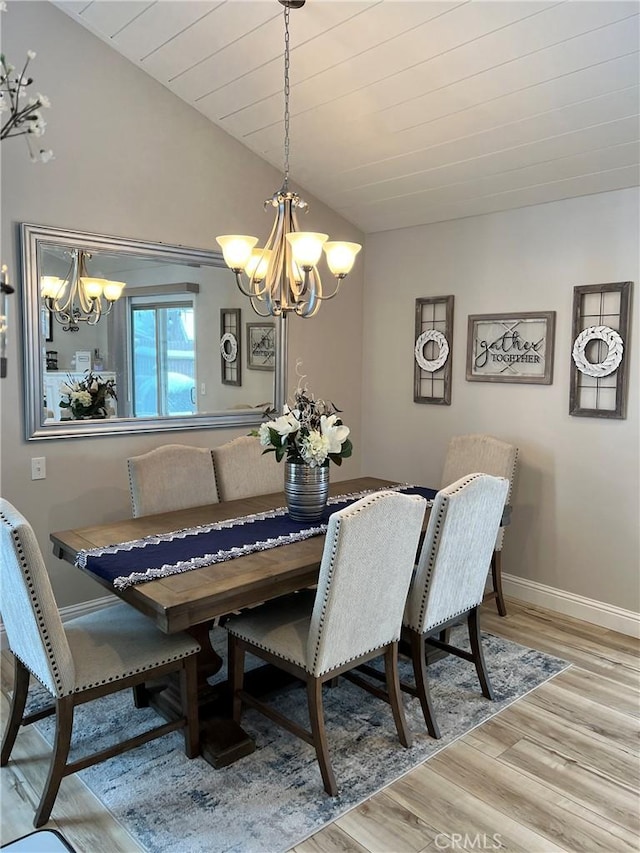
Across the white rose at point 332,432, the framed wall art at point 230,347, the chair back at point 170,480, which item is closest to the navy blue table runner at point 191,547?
the white rose at point 332,432

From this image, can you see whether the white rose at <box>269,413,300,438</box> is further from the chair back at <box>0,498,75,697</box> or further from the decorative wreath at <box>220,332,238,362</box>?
the decorative wreath at <box>220,332,238,362</box>

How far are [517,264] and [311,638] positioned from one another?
9.00ft

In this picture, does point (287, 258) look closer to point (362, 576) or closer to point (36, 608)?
point (362, 576)

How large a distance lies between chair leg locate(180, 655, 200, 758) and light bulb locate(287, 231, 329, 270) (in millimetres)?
1610

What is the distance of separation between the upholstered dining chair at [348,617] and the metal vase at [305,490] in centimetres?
49

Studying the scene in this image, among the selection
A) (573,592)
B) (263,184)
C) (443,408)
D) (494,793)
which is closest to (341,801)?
(494,793)

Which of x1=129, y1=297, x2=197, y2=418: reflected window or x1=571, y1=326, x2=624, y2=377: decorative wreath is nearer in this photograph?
x1=571, y1=326, x2=624, y2=377: decorative wreath

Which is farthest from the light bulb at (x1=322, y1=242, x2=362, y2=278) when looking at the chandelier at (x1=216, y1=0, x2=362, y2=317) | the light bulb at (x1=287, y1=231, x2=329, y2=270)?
the light bulb at (x1=287, y1=231, x2=329, y2=270)

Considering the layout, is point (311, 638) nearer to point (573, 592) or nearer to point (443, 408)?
point (573, 592)

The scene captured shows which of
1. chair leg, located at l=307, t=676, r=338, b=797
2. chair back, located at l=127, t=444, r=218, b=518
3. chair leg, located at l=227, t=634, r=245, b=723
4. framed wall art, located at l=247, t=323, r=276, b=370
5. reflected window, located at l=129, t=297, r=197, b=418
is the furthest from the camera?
framed wall art, located at l=247, t=323, r=276, b=370

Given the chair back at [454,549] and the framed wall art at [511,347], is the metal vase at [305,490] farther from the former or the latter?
the framed wall art at [511,347]

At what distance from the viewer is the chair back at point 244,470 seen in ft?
11.2

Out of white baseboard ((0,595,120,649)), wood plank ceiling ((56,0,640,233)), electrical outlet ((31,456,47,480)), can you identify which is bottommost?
white baseboard ((0,595,120,649))

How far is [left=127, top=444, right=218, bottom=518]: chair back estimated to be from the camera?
307 centimetres
